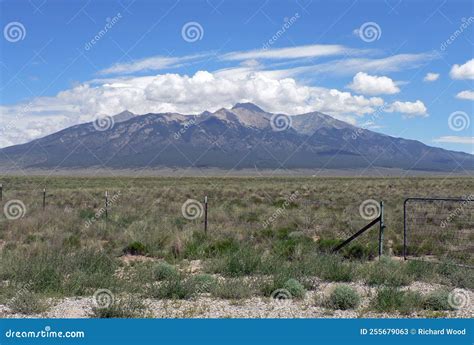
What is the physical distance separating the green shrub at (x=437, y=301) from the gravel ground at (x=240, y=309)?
0.62 feet

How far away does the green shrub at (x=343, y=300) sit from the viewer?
909 cm

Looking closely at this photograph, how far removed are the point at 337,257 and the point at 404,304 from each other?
3677 mm

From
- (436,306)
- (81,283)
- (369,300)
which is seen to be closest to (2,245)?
(81,283)

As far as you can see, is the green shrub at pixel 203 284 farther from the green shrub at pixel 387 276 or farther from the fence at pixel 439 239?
the fence at pixel 439 239

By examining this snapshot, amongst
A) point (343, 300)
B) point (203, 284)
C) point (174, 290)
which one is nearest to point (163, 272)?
point (203, 284)

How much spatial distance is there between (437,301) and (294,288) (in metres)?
2.38

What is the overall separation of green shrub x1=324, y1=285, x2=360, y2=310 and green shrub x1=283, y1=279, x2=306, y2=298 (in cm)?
71

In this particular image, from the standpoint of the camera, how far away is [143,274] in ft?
36.5

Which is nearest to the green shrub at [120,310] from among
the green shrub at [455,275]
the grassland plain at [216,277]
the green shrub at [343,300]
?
the grassland plain at [216,277]

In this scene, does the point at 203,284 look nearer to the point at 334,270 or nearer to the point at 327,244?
the point at 334,270

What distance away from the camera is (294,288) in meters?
9.95

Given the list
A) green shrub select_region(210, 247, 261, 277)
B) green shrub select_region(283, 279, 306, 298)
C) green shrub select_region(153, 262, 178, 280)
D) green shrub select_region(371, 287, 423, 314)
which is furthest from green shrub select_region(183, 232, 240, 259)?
green shrub select_region(371, 287, 423, 314)

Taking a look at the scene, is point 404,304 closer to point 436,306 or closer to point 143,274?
point 436,306

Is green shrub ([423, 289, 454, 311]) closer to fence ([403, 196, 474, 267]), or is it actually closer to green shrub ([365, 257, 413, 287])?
green shrub ([365, 257, 413, 287])
